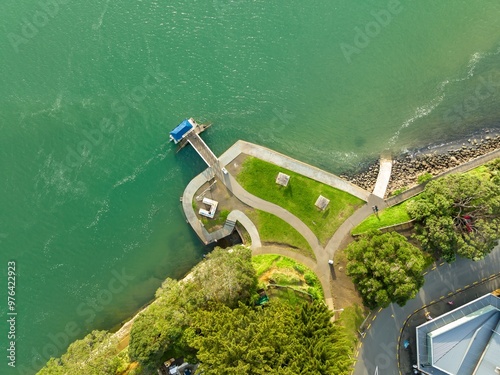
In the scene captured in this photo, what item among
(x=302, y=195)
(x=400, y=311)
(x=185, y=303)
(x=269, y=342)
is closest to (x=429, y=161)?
(x=302, y=195)

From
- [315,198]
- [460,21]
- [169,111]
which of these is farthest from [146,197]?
[460,21]

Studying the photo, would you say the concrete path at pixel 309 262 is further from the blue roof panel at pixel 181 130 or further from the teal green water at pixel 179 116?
the blue roof panel at pixel 181 130

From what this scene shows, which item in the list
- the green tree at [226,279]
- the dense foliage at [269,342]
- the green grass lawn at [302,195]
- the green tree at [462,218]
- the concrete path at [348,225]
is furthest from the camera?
the green grass lawn at [302,195]

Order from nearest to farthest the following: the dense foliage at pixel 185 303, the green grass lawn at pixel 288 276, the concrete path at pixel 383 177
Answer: the dense foliage at pixel 185 303 → the green grass lawn at pixel 288 276 → the concrete path at pixel 383 177

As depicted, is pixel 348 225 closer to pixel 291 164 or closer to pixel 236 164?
pixel 291 164

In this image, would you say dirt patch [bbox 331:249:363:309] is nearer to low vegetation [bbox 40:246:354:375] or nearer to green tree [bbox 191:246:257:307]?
low vegetation [bbox 40:246:354:375]

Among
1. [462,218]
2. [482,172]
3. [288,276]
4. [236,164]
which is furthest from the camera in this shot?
[236,164]

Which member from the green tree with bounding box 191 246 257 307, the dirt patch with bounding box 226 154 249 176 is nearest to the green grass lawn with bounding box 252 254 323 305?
the green tree with bounding box 191 246 257 307

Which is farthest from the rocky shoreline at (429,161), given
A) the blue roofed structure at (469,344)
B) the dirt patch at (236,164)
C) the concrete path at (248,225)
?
the blue roofed structure at (469,344)
